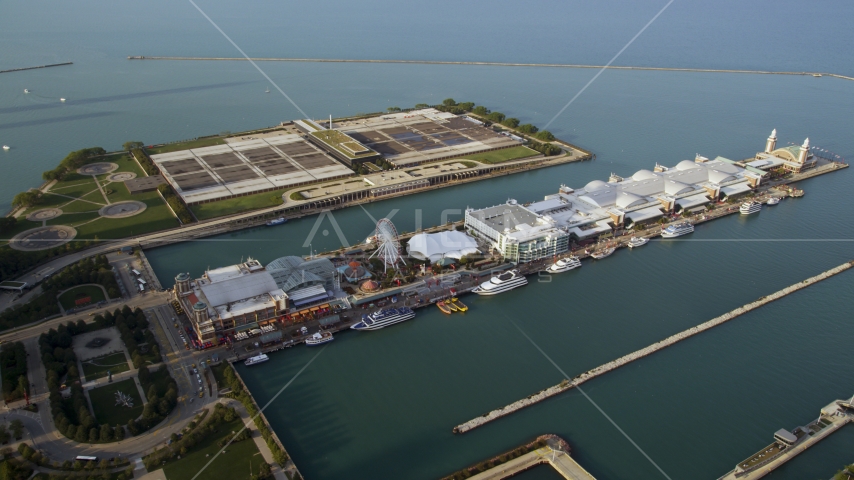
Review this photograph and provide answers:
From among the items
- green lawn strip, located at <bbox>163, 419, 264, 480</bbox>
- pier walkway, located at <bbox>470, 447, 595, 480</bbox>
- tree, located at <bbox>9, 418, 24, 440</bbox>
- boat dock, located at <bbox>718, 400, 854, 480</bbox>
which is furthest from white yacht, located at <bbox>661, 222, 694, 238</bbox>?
tree, located at <bbox>9, 418, 24, 440</bbox>

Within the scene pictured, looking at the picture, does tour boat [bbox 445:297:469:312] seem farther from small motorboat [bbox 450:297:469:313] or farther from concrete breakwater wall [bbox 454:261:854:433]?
concrete breakwater wall [bbox 454:261:854:433]

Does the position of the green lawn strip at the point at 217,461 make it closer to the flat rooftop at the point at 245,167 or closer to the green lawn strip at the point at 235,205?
the green lawn strip at the point at 235,205

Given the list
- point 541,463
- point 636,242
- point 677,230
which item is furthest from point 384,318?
point 677,230

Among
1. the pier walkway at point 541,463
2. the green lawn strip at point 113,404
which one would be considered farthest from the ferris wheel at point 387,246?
the pier walkway at point 541,463

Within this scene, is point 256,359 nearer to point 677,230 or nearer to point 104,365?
point 104,365

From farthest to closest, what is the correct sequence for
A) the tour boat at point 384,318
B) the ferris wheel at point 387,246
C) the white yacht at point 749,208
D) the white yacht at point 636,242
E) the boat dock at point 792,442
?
the white yacht at point 749,208
the white yacht at point 636,242
the ferris wheel at point 387,246
the tour boat at point 384,318
the boat dock at point 792,442
